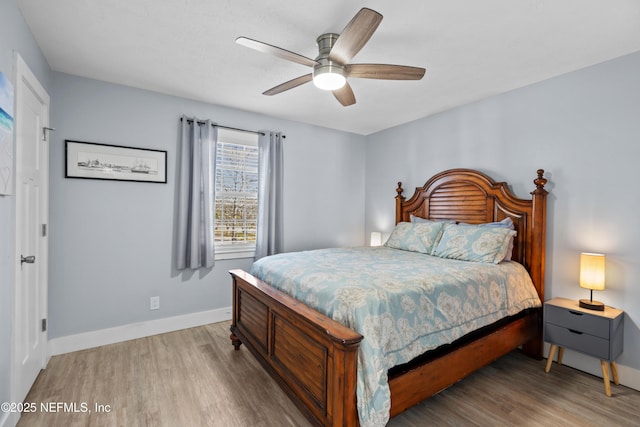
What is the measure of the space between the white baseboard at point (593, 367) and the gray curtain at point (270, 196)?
3074 mm

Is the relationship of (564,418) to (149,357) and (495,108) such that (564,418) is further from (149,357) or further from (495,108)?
(149,357)

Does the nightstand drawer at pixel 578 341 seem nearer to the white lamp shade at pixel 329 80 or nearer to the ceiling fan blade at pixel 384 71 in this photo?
the ceiling fan blade at pixel 384 71

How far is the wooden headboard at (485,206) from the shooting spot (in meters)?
2.82

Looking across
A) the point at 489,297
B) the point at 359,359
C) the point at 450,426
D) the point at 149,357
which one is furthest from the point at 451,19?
the point at 149,357

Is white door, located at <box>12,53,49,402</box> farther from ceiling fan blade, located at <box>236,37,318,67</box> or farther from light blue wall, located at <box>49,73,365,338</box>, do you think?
ceiling fan blade, located at <box>236,37,318,67</box>

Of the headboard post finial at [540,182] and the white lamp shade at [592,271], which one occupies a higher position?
the headboard post finial at [540,182]

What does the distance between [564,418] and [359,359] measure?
1.56 metres

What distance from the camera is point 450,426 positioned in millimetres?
1881

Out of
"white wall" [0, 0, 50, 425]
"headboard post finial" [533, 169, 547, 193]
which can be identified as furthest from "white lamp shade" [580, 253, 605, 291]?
"white wall" [0, 0, 50, 425]

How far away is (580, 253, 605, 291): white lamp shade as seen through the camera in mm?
2369

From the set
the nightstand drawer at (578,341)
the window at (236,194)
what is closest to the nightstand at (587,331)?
the nightstand drawer at (578,341)

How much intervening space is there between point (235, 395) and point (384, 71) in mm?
2542

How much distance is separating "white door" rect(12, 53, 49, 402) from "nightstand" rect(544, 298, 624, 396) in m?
3.86

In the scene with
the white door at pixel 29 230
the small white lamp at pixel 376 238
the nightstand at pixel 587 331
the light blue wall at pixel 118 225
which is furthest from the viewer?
the small white lamp at pixel 376 238
